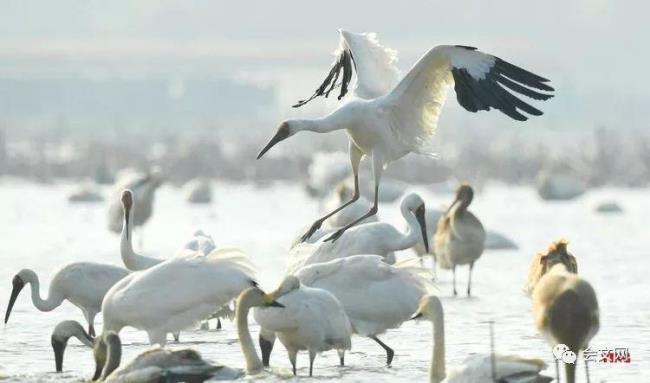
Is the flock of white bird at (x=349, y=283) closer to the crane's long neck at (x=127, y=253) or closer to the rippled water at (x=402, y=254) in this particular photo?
the crane's long neck at (x=127, y=253)

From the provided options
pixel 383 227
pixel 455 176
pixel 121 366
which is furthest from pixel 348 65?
pixel 455 176

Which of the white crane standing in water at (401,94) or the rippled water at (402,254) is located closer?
the rippled water at (402,254)

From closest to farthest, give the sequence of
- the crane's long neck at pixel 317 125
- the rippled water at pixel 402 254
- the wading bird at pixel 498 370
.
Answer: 1. the wading bird at pixel 498 370
2. the rippled water at pixel 402 254
3. the crane's long neck at pixel 317 125

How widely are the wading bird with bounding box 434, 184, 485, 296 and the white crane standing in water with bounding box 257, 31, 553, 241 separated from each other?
1493 mm

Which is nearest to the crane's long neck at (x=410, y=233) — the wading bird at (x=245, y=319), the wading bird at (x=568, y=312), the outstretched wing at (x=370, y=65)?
the outstretched wing at (x=370, y=65)

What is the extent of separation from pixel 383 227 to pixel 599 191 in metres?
22.2

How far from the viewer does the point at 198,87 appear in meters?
116

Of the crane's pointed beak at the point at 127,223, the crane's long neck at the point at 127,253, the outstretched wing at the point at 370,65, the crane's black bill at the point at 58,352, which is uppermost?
the outstretched wing at the point at 370,65

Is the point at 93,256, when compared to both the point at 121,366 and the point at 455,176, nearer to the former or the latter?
the point at 121,366

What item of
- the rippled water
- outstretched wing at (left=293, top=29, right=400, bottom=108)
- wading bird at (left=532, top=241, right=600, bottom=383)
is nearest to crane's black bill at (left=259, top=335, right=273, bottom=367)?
the rippled water

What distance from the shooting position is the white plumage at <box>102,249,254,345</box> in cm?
823

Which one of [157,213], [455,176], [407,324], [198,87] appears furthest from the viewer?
[198,87]

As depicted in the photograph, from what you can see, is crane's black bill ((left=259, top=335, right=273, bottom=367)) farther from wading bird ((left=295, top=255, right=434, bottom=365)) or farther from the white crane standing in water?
the white crane standing in water

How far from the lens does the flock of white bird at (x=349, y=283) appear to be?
6902 millimetres
